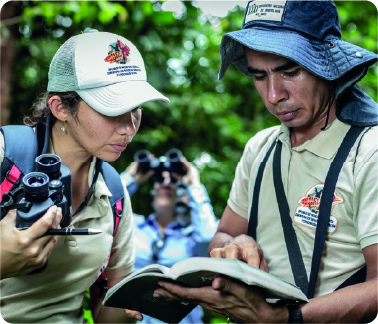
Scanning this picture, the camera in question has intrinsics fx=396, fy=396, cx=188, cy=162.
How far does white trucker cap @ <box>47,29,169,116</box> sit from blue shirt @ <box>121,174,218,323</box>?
224 cm

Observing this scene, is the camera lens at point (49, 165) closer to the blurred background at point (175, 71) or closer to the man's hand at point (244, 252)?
the man's hand at point (244, 252)

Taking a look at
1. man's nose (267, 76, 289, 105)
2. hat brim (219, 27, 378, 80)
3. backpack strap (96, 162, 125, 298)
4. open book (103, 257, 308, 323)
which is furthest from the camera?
backpack strap (96, 162, 125, 298)

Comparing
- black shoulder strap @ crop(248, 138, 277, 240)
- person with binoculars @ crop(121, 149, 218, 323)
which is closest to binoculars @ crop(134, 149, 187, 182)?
person with binoculars @ crop(121, 149, 218, 323)

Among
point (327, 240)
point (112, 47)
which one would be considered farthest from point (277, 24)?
point (327, 240)

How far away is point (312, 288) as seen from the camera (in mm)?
1868

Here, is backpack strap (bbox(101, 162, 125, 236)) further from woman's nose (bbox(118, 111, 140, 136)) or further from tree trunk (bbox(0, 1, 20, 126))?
tree trunk (bbox(0, 1, 20, 126))

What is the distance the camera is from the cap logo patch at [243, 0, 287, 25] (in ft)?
6.60

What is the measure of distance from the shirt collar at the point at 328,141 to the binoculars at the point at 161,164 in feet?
7.73

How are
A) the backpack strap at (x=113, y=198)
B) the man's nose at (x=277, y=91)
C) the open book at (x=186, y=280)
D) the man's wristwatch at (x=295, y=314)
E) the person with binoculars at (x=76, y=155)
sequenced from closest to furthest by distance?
1. the open book at (x=186, y=280)
2. the man's wristwatch at (x=295, y=314)
3. the person with binoculars at (x=76, y=155)
4. the man's nose at (x=277, y=91)
5. the backpack strap at (x=113, y=198)

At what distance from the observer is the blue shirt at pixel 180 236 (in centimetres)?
400

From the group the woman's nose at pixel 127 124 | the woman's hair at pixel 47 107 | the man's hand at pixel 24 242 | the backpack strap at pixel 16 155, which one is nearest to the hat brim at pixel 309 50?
the woman's nose at pixel 127 124

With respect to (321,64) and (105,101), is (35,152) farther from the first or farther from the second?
(321,64)

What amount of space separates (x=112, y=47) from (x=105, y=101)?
0.29 m

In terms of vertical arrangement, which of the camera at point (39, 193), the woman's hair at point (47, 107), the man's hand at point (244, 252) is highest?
the woman's hair at point (47, 107)
